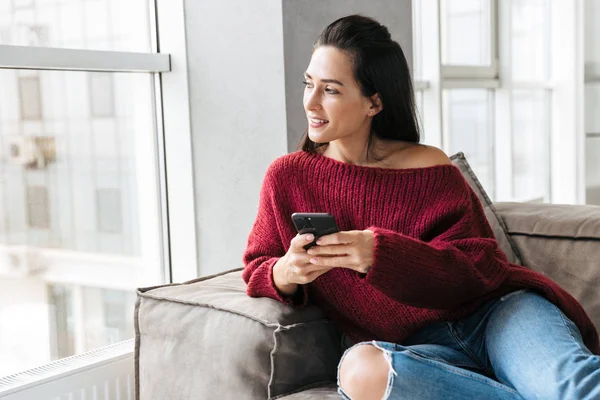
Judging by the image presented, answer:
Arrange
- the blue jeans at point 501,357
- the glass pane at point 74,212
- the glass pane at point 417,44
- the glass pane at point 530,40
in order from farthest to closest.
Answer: the glass pane at point 530,40
the glass pane at point 417,44
the glass pane at point 74,212
the blue jeans at point 501,357

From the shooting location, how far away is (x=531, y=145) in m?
4.23

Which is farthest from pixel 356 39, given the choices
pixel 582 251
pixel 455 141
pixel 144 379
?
pixel 455 141

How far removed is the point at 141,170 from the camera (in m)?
2.43

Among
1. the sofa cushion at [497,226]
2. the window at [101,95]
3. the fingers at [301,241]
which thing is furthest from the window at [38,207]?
the sofa cushion at [497,226]

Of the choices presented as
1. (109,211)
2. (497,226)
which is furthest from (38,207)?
(497,226)

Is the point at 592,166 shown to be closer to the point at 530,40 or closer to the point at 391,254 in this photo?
the point at 530,40

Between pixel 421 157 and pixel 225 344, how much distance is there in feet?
1.93

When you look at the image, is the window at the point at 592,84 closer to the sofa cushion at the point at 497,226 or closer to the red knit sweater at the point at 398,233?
the sofa cushion at the point at 497,226

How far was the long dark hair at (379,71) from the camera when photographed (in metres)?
1.79

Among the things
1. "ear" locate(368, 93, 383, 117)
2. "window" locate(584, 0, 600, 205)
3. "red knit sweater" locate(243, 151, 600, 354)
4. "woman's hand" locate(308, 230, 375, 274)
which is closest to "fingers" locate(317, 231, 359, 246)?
"woman's hand" locate(308, 230, 375, 274)

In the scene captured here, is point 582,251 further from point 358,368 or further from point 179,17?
point 179,17

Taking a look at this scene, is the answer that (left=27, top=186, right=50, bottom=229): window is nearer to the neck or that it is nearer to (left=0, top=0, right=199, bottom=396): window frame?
(left=0, top=0, right=199, bottom=396): window frame

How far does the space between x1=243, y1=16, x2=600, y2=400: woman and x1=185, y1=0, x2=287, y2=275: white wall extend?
15.7 inches

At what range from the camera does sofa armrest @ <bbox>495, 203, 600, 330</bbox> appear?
2.00 m
